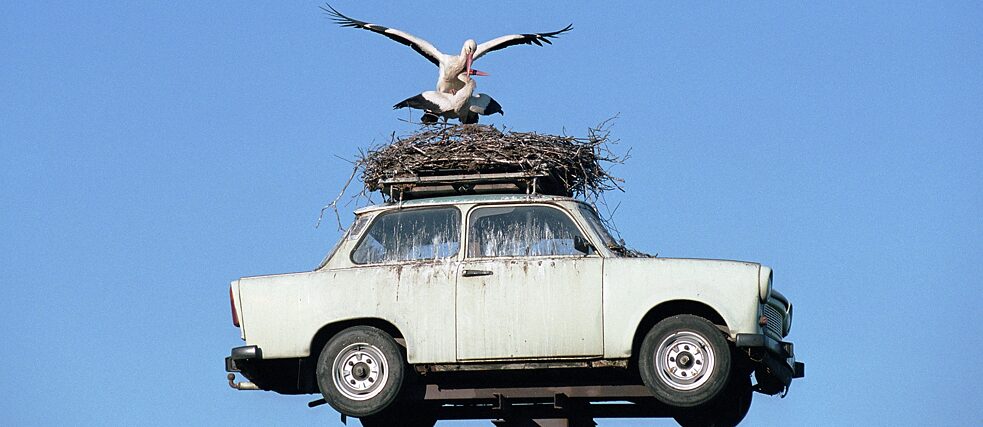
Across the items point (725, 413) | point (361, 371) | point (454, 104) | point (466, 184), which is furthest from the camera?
point (454, 104)

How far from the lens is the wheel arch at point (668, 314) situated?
12938mm

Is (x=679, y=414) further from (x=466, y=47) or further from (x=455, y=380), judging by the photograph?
(x=466, y=47)

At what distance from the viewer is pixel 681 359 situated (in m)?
12.9

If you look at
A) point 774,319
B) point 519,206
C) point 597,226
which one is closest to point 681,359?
point 774,319

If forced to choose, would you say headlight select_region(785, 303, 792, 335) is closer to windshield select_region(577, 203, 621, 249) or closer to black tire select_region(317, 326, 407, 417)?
windshield select_region(577, 203, 621, 249)

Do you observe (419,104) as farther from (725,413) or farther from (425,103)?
(725,413)

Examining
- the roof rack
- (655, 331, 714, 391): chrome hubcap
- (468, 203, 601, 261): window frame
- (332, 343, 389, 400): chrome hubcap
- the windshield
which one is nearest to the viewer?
(655, 331, 714, 391): chrome hubcap

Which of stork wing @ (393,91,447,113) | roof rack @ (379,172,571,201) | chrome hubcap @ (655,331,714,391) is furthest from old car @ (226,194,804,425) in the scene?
stork wing @ (393,91,447,113)

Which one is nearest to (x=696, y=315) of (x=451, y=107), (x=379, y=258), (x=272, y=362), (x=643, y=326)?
(x=643, y=326)

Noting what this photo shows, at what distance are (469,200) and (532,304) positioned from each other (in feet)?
3.76

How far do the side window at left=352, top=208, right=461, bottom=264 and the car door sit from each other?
13.7 inches

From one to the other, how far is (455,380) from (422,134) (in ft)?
7.89

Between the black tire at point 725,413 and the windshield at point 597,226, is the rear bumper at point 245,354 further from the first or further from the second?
the black tire at point 725,413

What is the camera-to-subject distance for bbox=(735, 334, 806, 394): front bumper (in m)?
12.6
